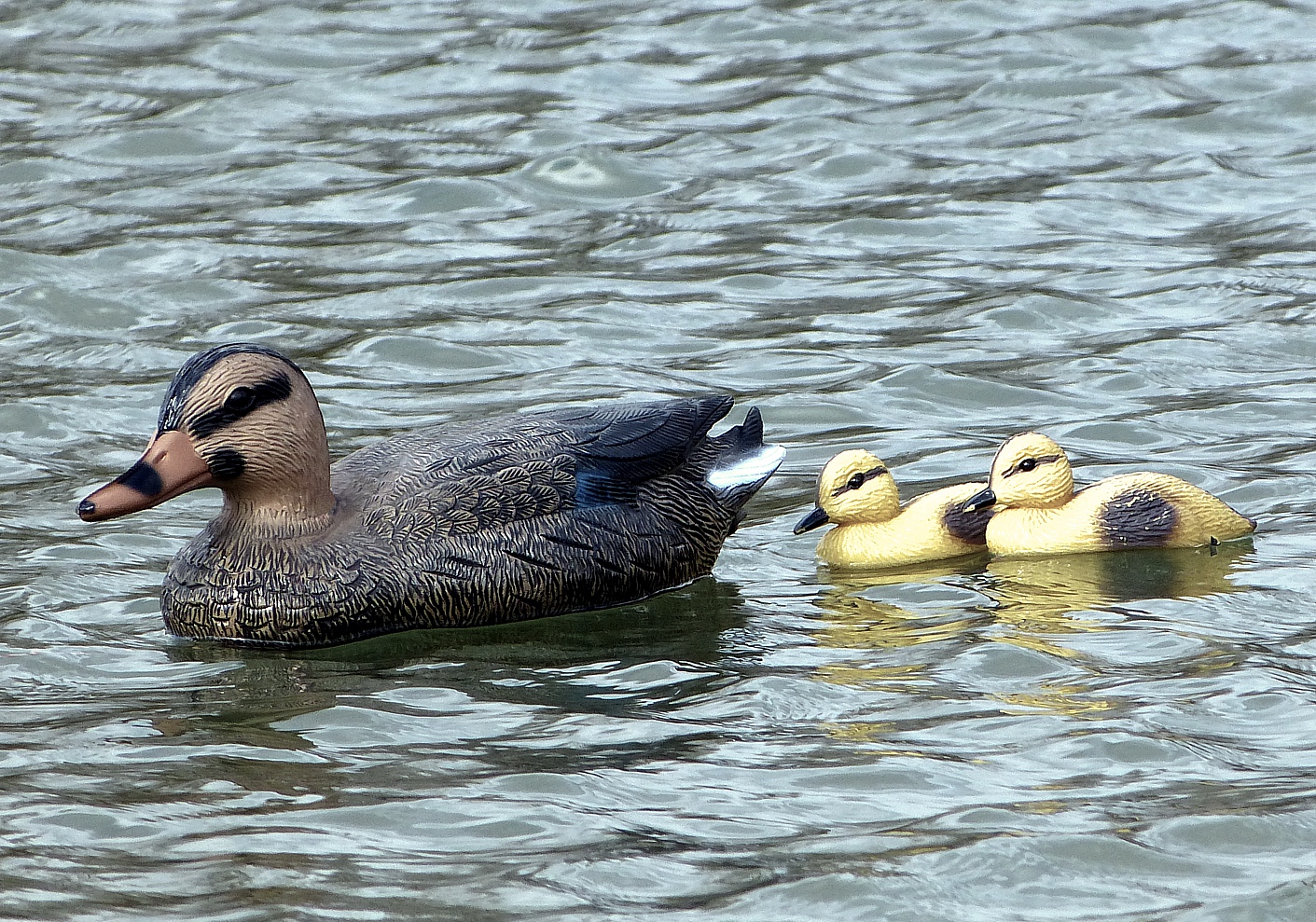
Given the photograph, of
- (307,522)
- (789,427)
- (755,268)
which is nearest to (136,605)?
(307,522)

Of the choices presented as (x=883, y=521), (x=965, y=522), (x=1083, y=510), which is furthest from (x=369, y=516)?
(x=1083, y=510)

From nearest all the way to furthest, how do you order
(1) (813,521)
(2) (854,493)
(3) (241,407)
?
(3) (241,407)
(2) (854,493)
(1) (813,521)

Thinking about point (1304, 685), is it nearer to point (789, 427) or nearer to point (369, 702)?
point (369, 702)

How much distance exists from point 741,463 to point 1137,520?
1.48 meters

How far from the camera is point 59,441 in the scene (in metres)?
9.66

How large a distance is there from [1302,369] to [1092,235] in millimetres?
2153

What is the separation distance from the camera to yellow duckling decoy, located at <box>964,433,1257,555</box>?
315 inches

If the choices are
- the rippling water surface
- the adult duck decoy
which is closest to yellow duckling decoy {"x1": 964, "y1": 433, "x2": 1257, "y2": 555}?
the rippling water surface

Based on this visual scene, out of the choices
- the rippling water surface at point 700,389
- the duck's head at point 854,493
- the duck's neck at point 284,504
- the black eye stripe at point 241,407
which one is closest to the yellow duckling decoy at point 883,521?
the duck's head at point 854,493

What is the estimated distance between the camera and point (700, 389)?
33.2ft

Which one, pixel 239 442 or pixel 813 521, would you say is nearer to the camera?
pixel 239 442

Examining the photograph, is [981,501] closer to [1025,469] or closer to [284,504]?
[1025,469]

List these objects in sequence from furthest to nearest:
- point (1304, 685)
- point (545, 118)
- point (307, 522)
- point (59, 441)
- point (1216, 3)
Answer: point (1216, 3), point (545, 118), point (59, 441), point (307, 522), point (1304, 685)

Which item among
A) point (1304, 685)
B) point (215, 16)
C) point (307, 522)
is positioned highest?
point (215, 16)
